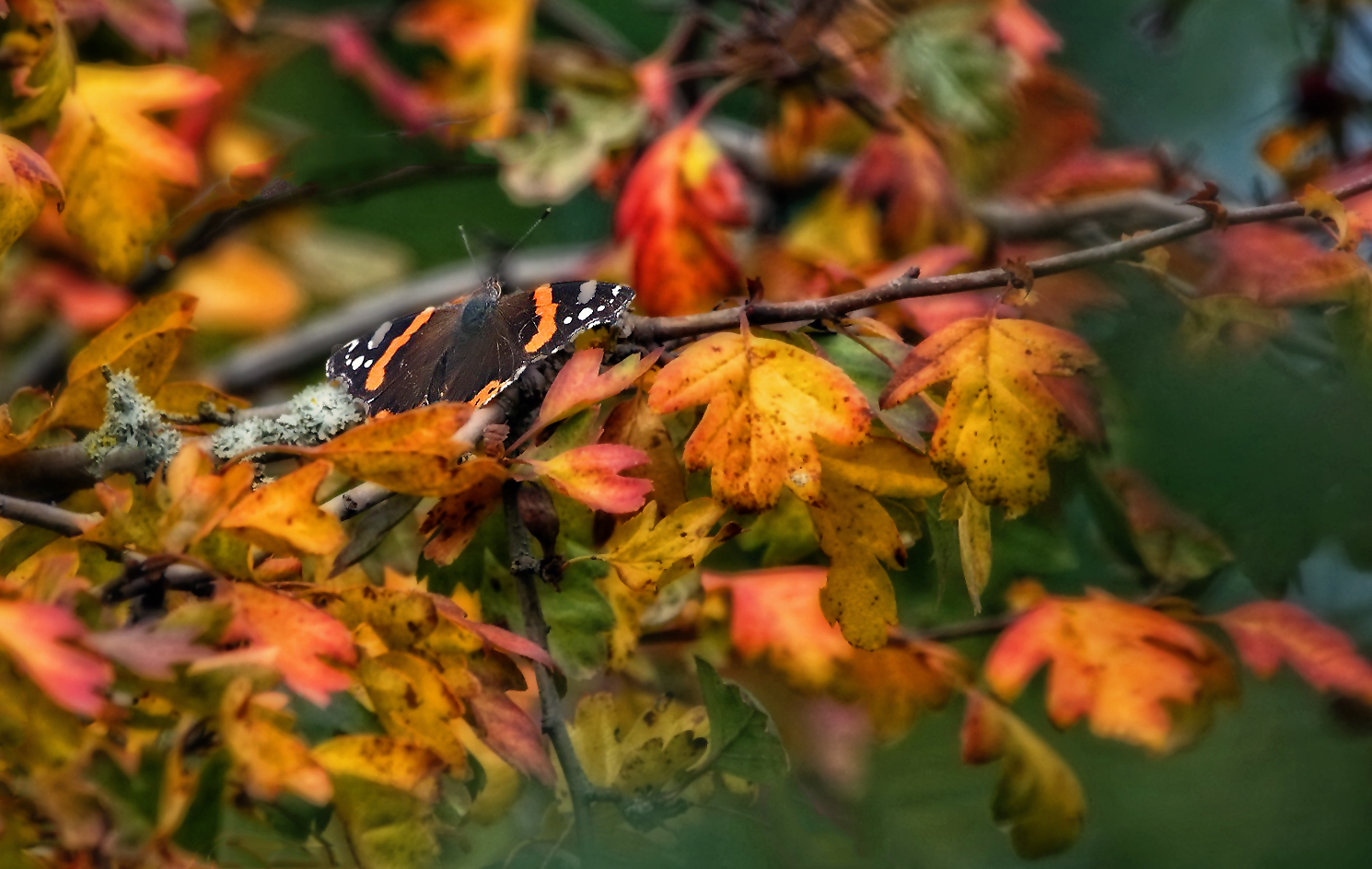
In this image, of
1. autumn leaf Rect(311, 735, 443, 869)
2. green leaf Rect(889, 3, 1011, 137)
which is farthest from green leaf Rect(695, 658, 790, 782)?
green leaf Rect(889, 3, 1011, 137)

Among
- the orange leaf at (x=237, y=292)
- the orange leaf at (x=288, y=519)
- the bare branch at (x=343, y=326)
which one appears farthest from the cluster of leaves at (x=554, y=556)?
the orange leaf at (x=237, y=292)

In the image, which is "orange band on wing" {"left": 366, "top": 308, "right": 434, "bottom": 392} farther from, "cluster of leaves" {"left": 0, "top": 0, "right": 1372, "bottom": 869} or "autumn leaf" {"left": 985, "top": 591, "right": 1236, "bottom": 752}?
"autumn leaf" {"left": 985, "top": 591, "right": 1236, "bottom": 752}

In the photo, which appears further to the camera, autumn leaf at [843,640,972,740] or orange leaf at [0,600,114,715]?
autumn leaf at [843,640,972,740]

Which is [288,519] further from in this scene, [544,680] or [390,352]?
[390,352]

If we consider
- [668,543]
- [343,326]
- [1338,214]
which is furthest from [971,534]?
[343,326]

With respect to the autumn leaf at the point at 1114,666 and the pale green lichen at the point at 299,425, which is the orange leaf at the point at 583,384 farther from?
the autumn leaf at the point at 1114,666

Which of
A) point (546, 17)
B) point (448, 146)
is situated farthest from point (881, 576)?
point (546, 17)
